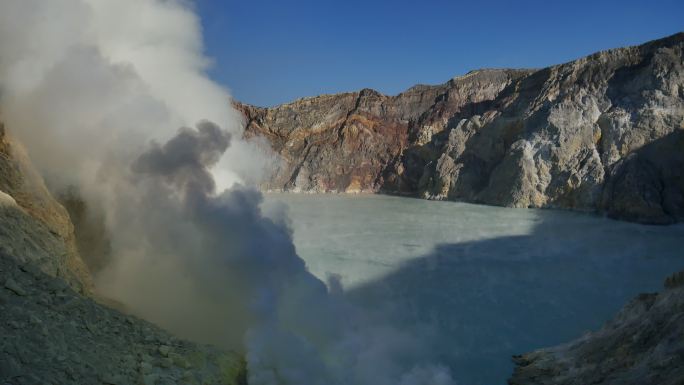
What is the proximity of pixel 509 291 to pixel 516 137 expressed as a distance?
62.9 feet

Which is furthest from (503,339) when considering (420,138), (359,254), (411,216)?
(420,138)

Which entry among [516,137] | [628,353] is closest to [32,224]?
[628,353]

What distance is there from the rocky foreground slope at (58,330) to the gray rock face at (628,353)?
3.44m

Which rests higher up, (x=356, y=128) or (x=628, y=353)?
(x=356, y=128)

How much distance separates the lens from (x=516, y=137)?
26859mm

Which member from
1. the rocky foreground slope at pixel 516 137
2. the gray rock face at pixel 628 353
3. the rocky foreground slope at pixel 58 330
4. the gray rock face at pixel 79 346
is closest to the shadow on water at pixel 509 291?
the gray rock face at pixel 628 353

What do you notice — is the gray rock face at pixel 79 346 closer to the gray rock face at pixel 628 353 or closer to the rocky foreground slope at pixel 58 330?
the rocky foreground slope at pixel 58 330

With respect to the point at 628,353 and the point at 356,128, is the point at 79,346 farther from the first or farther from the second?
the point at 356,128

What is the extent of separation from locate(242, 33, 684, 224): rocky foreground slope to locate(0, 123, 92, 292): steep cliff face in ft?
62.0

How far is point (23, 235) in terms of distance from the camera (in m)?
4.98

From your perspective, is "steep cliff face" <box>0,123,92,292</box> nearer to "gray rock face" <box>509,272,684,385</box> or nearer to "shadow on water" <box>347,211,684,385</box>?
"shadow on water" <box>347,211,684,385</box>

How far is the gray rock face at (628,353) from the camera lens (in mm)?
3867

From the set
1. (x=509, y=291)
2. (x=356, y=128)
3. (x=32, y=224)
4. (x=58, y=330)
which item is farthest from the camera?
(x=356, y=128)

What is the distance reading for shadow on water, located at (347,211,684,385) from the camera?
6961 mm
